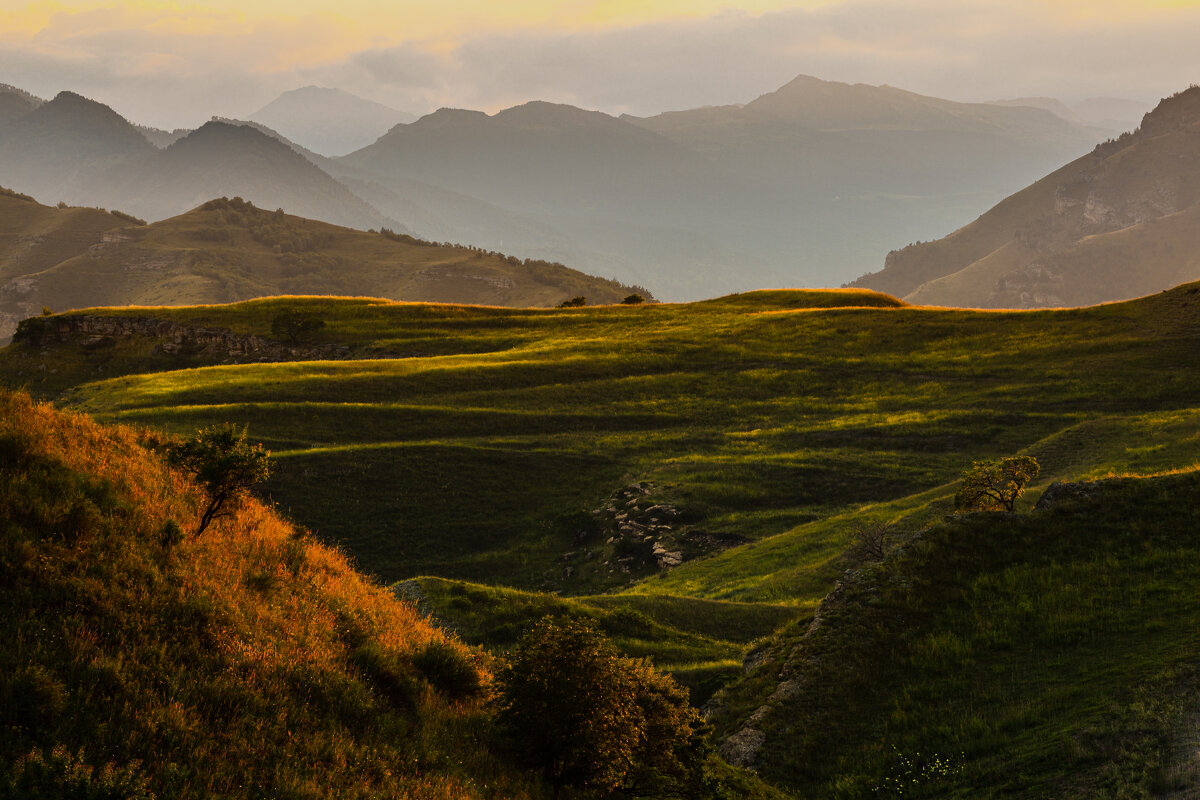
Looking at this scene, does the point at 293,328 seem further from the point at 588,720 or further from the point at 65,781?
the point at 65,781

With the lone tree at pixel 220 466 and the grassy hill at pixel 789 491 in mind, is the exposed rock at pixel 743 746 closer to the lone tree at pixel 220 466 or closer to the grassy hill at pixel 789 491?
the grassy hill at pixel 789 491

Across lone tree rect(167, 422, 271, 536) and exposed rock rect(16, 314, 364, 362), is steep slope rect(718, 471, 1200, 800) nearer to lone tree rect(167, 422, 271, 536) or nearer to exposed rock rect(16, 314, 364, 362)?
lone tree rect(167, 422, 271, 536)

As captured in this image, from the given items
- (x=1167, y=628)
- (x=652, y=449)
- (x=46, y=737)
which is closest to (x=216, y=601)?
(x=46, y=737)

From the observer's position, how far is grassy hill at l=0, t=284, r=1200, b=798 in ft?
46.9

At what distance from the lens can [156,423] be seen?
48.8 m

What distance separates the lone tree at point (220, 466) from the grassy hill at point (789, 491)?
27.7 ft

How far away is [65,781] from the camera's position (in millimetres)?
8289

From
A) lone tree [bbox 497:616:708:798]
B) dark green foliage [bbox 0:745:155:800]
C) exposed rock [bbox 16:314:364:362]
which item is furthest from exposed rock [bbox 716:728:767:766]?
exposed rock [bbox 16:314:364:362]

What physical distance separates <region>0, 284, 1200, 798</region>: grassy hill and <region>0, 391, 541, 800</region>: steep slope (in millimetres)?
6494

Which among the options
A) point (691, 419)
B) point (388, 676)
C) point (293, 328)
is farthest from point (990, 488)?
point (293, 328)

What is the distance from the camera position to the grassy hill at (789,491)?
14.3m

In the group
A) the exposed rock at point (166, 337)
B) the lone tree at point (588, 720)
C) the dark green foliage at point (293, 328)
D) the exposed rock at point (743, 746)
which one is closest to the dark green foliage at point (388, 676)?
the lone tree at point (588, 720)

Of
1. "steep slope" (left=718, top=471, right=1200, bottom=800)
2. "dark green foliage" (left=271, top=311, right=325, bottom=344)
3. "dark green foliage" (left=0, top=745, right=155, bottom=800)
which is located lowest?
"steep slope" (left=718, top=471, right=1200, bottom=800)

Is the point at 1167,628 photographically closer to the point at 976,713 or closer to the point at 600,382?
the point at 976,713
